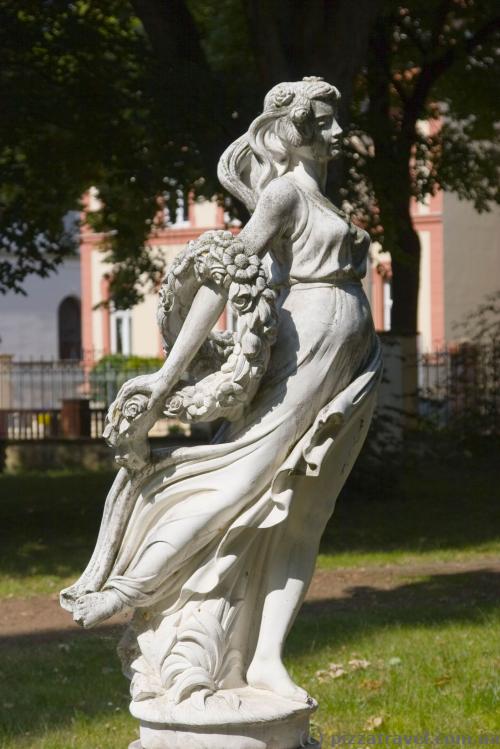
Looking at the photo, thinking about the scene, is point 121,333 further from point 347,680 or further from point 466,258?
point 347,680

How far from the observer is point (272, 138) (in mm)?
5164

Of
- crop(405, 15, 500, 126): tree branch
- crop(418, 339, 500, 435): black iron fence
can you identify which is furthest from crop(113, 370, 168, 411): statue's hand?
crop(418, 339, 500, 435): black iron fence

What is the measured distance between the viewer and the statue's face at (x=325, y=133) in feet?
16.8

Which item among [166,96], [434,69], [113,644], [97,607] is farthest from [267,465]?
[434,69]

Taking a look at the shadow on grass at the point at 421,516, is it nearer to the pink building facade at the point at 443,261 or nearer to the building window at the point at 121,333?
the pink building facade at the point at 443,261

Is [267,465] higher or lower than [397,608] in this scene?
higher

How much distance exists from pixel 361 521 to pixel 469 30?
8941 millimetres

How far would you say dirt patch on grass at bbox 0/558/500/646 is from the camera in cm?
998

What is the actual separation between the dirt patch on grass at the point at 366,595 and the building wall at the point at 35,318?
1434 inches

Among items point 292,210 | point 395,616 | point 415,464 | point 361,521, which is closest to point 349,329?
point 292,210

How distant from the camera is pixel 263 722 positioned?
4703 mm

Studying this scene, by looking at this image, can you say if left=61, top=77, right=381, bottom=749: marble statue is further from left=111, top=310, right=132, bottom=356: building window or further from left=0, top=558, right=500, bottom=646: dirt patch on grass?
left=111, top=310, right=132, bottom=356: building window

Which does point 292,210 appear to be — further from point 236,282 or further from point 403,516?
point 403,516

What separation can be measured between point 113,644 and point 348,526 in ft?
21.0
